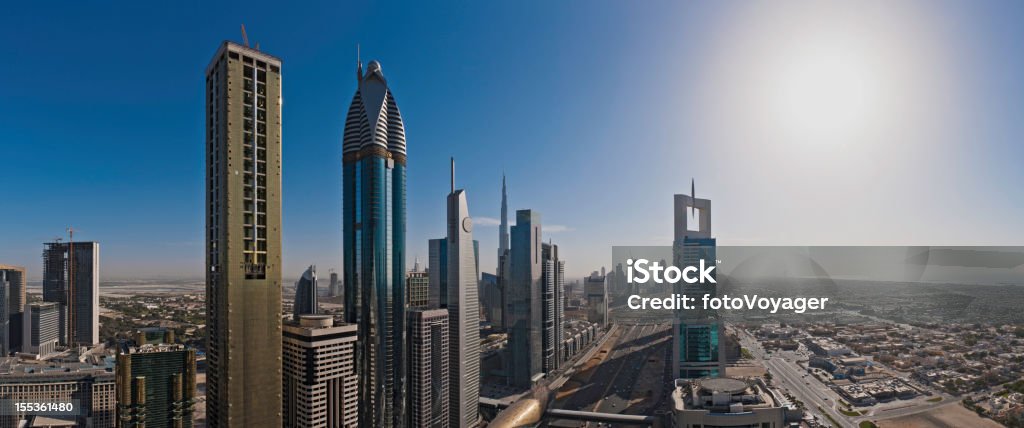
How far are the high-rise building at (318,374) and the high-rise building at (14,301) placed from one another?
2920 centimetres

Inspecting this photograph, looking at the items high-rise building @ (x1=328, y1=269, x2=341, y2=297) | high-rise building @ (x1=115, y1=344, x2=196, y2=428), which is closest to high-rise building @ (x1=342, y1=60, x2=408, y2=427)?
high-rise building @ (x1=115, y1=344, x2=196, y2=428)

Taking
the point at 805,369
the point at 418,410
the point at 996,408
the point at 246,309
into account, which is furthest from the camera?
Result: the point at 805,369

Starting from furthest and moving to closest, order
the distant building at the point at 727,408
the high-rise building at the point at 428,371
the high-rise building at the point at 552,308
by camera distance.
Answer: the high-rise building at the point at 552,308
the high-rise building at the point at 428,371
the distant building at the point at 727,408

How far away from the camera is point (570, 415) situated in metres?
17.3

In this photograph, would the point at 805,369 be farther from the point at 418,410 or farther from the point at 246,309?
the point at 246,309

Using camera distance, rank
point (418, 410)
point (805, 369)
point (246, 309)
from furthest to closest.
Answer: point (805, 369)
point (418, 410)
point (246, 309)

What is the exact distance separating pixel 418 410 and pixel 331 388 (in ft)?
18.2

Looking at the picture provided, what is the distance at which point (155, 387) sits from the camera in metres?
12.2

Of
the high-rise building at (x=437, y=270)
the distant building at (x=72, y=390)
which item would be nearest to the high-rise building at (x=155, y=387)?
the distant building at (x=72, y=390)

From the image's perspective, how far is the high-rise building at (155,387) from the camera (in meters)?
11.7

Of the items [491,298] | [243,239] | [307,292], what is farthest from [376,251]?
[491,298]

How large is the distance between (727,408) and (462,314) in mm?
11728

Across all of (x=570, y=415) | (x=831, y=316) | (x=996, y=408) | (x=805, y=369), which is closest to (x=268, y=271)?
(x=570, y=415)

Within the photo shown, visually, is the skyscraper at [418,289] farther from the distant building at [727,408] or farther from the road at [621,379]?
the distant building at [727,408]
